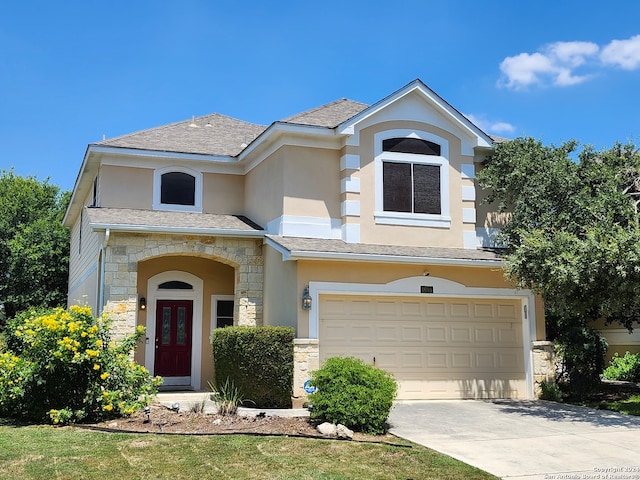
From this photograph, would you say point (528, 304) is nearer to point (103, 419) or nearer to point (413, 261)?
point (413, 261)

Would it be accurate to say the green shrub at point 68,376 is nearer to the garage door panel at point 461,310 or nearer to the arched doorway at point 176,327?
the arched doorway at point 176,327

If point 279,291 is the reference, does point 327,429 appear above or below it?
below

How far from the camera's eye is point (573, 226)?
13.9 metres

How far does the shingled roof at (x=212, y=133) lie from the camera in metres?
16.3

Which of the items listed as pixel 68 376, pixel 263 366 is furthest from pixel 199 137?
pixel 68 376

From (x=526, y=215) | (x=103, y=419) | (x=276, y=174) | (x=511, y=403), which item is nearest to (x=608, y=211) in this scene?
(x=526, y=215)

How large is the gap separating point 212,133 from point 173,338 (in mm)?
6139

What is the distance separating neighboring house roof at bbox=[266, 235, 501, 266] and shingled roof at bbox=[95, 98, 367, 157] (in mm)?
2866

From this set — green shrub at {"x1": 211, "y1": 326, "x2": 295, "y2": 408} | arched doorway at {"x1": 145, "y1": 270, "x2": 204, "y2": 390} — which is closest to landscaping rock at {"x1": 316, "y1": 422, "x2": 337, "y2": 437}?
green shrub at {"x1": 211, "y1": 326, "x2": 295, "y2": 408}

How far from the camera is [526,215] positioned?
1495 cm

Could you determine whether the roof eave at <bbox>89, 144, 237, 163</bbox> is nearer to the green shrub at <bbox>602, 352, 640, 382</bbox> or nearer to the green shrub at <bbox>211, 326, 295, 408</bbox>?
the green shrub at <bbox>211, 326, 295, 408</bbox>

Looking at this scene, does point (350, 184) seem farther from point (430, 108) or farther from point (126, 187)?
point (126, 187)

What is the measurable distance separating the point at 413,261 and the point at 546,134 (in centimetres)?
478

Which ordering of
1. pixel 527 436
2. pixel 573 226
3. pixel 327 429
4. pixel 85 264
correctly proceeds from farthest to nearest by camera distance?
pixel 85 264 → pixel 573 226 → pixel 527 436 → pixel 327 429
